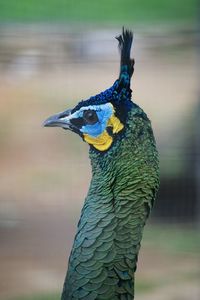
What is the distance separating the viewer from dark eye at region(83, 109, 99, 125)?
10.1 feet

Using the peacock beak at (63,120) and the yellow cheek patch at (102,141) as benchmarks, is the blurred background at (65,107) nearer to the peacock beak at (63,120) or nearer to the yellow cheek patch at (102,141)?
the peacock beak at (63,120)

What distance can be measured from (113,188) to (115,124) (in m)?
0.20

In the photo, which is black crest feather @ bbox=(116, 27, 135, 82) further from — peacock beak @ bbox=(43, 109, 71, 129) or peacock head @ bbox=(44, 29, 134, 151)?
peacock beak @ bbox=(43, 109, 71, 129)

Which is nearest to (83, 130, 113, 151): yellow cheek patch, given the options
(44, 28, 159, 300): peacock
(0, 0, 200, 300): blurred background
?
(44, 28, 159, 300): peacock

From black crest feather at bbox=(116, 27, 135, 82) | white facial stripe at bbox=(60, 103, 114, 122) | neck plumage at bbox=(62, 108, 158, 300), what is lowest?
neck plumage at bbox=(62, 108, 158, 300)

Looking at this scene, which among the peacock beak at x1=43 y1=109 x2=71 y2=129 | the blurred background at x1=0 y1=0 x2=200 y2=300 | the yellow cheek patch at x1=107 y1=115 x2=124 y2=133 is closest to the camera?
the yellow cheek patch at x1=107 y1=115 x2=124 y2=133

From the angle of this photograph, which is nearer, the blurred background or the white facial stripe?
the white facial stripe

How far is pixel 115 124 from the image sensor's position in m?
3.06

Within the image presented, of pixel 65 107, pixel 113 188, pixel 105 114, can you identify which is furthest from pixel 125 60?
pixel 65 107

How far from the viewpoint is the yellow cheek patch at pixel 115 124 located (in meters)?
3.04

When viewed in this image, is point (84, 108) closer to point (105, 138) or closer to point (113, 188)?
point (105, 138)

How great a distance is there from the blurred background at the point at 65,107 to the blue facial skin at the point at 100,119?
21.5 inches

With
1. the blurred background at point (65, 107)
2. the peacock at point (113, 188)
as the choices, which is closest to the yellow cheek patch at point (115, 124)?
the peacock at point (113, 188)

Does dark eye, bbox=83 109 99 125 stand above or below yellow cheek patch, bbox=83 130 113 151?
Result: above
